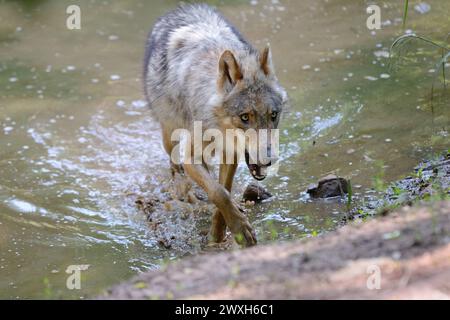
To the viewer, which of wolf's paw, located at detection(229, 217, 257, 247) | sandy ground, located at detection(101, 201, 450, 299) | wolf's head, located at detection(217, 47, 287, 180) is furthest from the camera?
wolf's paw, located at detection(229, 217, 257, 247)

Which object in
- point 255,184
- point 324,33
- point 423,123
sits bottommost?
point 255,184

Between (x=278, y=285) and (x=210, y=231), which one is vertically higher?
(x=210, y=231)

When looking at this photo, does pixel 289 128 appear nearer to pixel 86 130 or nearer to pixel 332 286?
pixel 86 130

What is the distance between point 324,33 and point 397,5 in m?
1.52

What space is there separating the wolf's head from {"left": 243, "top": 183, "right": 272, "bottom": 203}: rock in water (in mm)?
1073

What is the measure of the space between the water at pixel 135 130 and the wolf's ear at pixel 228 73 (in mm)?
1110

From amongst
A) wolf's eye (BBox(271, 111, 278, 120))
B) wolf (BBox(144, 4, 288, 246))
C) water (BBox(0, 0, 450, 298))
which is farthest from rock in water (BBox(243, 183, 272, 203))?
wolf's eye (BBox(271, 111, 278, 120))

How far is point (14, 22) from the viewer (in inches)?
420

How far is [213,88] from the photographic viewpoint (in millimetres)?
5168

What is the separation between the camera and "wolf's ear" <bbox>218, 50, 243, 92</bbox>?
495cm

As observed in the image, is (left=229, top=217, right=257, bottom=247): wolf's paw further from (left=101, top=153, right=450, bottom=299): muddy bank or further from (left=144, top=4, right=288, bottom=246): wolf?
(left=101, top=153, right=450, bottom=299): muddy bank

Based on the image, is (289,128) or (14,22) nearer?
(289,128)

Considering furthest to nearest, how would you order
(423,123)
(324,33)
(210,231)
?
(324,33) < (423,123) < (210,231)
